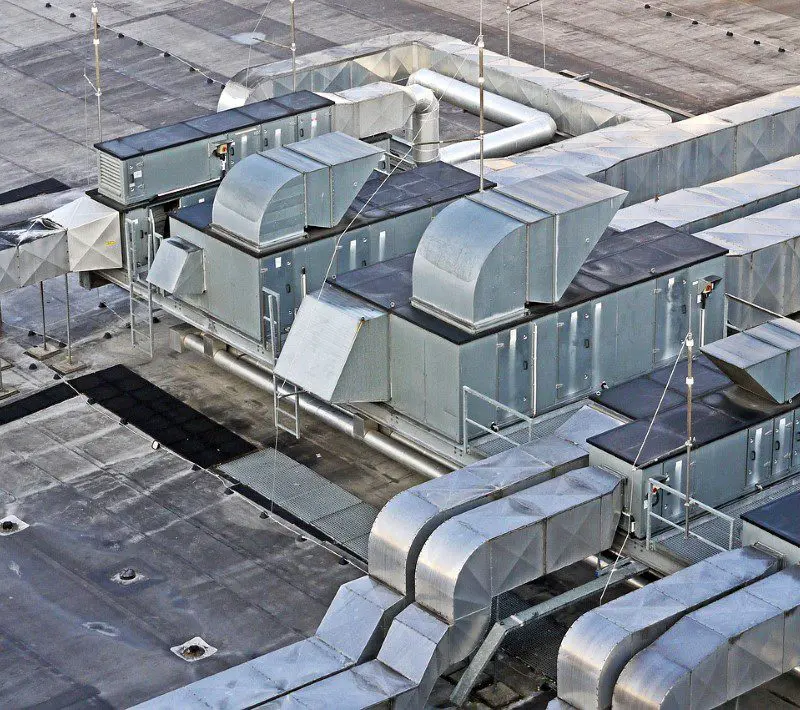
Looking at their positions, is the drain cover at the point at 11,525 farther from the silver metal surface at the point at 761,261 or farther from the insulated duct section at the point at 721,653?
the silver metal surface at the point at 761,261

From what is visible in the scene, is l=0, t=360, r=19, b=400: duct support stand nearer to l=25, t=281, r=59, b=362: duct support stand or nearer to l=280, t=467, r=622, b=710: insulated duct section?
l=25, t=281, r=59, b=362: duct support stand

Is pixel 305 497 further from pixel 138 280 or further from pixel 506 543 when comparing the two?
pixel 506 543

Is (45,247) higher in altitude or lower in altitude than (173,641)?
higher

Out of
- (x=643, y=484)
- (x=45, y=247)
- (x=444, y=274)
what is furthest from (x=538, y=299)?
(x=45, y=247)

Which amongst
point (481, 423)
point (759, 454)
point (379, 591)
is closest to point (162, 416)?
point (481, 423)

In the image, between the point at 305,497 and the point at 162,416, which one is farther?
the point at 162,416

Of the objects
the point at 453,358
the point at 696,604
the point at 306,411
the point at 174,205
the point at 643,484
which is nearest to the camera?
the point at 696,604

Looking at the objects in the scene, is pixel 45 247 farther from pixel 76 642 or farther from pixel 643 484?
pixel 643 484

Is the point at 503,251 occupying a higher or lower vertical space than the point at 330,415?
higher
